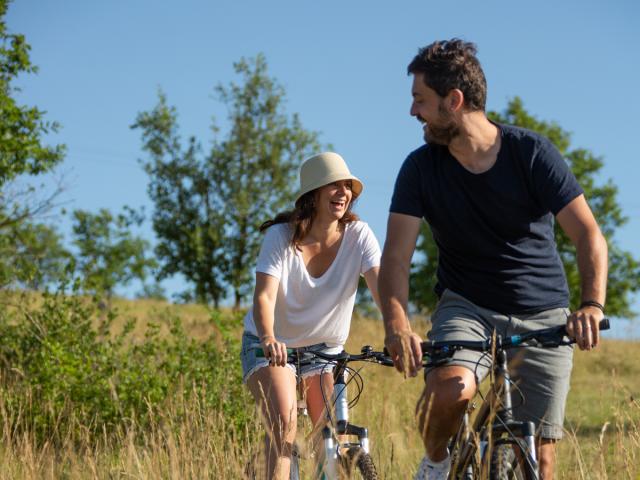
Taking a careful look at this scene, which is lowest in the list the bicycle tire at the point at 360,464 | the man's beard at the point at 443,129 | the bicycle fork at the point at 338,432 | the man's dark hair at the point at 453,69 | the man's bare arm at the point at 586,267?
the bicycle tire at the point at 360,464

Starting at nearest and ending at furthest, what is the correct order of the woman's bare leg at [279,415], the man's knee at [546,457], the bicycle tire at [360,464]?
the man's knee at [546,457]
the bicycle tire at [360,464]
the woman's bare leg at [279,415]

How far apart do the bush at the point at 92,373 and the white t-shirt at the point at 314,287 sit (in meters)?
3.35

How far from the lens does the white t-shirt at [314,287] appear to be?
504 centimetres

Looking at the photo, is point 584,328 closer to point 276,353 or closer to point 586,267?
point 586,267

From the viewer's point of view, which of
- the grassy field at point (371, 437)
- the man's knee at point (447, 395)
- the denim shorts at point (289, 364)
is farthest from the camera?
the grassy field at point (371, 437)

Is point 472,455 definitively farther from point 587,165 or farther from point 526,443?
point 587,165

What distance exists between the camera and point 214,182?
3256cm

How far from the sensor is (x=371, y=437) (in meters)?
8.58

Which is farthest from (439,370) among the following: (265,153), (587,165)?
(587,165)

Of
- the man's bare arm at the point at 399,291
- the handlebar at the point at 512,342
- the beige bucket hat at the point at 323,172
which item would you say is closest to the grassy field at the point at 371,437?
the man's bare arm at the point at 399,291

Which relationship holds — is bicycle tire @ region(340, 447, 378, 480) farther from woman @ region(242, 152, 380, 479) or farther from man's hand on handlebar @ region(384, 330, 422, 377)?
man's hand on handlebar @ region(384, 330, 422, 377)

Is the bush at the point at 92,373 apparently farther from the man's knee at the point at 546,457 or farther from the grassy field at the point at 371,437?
the man's knee at the point at 546,457

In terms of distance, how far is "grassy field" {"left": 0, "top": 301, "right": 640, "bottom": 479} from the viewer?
5.26 meters

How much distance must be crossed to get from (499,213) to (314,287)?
4.36 feet
